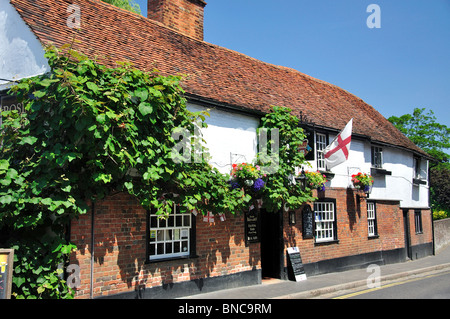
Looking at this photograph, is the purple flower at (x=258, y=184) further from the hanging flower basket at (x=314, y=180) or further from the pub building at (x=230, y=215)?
the hanging flower basket at (x=314, y=180)

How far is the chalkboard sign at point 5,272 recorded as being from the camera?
19.0 ft

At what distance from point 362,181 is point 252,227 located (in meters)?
5.52

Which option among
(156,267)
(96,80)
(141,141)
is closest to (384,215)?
(156,267)

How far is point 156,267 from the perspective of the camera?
8.96 metres

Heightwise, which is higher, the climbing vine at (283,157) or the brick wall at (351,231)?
the climbing vine at (283,157)

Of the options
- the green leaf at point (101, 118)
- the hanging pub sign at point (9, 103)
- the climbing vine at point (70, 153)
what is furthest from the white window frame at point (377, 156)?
the hanging pub sign at point (9, 103)

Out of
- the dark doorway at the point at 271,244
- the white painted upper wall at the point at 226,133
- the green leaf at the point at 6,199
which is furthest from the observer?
the dark doorway at the point at 271,244

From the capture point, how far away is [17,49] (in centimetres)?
877

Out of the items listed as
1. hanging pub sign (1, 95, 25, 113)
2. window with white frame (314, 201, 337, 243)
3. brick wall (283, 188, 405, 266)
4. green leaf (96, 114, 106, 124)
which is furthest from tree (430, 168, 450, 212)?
hanging pub sign (1, 95, 25, 113)

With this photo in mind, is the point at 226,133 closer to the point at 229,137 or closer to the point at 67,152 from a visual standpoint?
the point at 229,137

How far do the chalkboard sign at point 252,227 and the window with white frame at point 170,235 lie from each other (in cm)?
209
